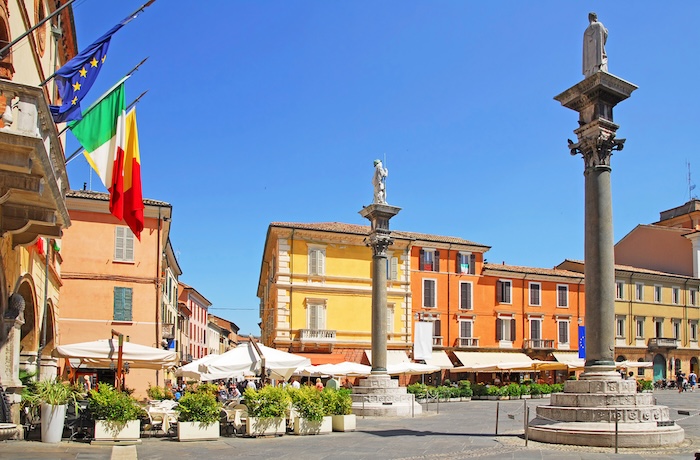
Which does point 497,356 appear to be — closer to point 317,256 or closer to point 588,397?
point 317,256

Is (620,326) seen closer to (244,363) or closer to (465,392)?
(465,392)

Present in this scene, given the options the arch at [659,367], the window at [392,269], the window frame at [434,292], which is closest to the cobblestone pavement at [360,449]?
→ the window at [392,269]

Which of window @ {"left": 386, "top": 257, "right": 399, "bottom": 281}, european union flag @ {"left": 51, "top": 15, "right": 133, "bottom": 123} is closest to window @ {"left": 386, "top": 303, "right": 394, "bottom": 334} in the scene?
window @ {"left": 386, "top": 257, "right": 399, "bottom": 281}

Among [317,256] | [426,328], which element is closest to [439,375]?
[317,256]

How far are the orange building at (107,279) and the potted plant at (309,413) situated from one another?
15058 millimetres

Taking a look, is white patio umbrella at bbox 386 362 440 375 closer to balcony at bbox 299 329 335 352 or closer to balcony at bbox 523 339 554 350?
balcony at bbox 299 329 335 352

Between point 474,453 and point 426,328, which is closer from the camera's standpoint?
point 474,453

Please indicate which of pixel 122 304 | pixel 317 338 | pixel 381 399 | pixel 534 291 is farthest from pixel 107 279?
pixel 534 291

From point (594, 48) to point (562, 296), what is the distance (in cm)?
4058

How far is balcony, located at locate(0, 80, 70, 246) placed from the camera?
34.8ft

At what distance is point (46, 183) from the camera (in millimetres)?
12297

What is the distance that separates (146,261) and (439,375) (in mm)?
23423

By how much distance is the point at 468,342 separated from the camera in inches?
1941

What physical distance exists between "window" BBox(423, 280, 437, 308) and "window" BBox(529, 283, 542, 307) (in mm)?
8344
